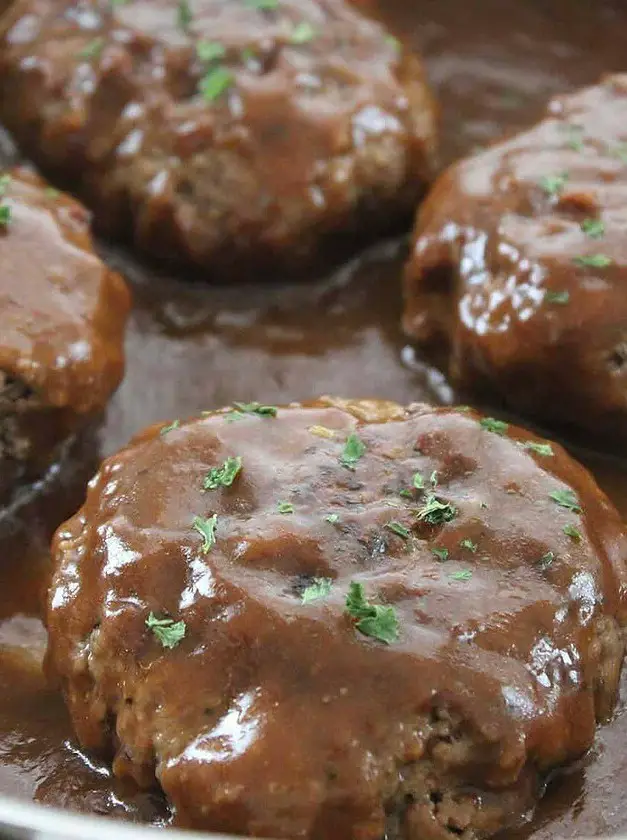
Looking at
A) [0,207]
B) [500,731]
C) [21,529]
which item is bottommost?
[21,529]

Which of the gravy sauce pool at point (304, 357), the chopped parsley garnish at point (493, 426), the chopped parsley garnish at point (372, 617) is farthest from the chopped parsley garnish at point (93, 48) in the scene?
the chopped parsley garnish at point (372, 617)

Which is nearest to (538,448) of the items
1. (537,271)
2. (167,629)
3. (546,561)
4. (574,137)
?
(546,561)

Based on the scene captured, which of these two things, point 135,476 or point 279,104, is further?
point 279,104

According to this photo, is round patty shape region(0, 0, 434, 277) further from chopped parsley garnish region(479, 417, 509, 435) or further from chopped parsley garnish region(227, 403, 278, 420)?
chopped parsley garnish region(479, 417, 509, 435)

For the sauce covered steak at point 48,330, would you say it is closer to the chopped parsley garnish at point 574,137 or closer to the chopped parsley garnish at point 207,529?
the chopped parsley garnish at point 207,529

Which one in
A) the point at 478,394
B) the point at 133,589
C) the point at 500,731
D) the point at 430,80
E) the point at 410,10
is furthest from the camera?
the point at 410,10

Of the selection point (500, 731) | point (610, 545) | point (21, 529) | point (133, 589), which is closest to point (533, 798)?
point (500, 731)

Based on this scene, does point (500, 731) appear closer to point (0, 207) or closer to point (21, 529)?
point (21, 529)
